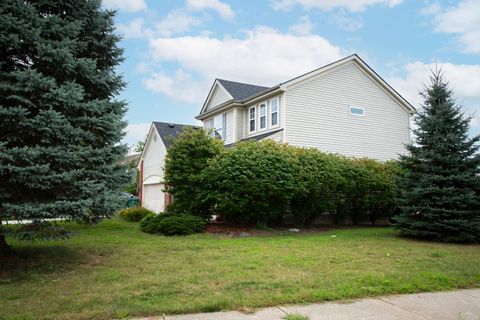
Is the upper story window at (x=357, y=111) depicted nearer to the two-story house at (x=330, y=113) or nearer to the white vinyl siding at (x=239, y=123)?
the two-story house at (x=330, y=113)

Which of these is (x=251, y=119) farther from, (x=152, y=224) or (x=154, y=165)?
(x=152, y=224)

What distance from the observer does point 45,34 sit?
6.90 m

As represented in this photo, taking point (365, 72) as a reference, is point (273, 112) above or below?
below

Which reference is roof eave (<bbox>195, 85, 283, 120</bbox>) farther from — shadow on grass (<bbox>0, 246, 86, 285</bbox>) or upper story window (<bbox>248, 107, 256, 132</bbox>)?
shadow on grass (<bbox>0, 246, 86, 285</bbox>)

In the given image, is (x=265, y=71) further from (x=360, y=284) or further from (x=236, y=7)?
(x=360, y=284)

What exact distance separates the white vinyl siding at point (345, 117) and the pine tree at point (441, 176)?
257 inches

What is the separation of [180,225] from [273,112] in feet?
27.9

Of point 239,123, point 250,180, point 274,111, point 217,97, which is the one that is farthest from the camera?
point 217,97

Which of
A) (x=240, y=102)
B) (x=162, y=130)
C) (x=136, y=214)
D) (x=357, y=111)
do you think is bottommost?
(x=136, y=214)

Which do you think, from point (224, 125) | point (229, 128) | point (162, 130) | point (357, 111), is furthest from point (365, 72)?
point (162, 130)

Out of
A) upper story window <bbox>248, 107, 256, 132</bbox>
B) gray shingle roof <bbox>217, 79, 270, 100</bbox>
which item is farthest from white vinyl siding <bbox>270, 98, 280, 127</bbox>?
gray shingle roof <bbox>217, 79, 270, 100</bbox>

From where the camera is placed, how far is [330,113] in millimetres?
19328

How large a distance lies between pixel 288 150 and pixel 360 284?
9.22m

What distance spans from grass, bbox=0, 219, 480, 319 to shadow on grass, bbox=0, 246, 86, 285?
0.02 m
